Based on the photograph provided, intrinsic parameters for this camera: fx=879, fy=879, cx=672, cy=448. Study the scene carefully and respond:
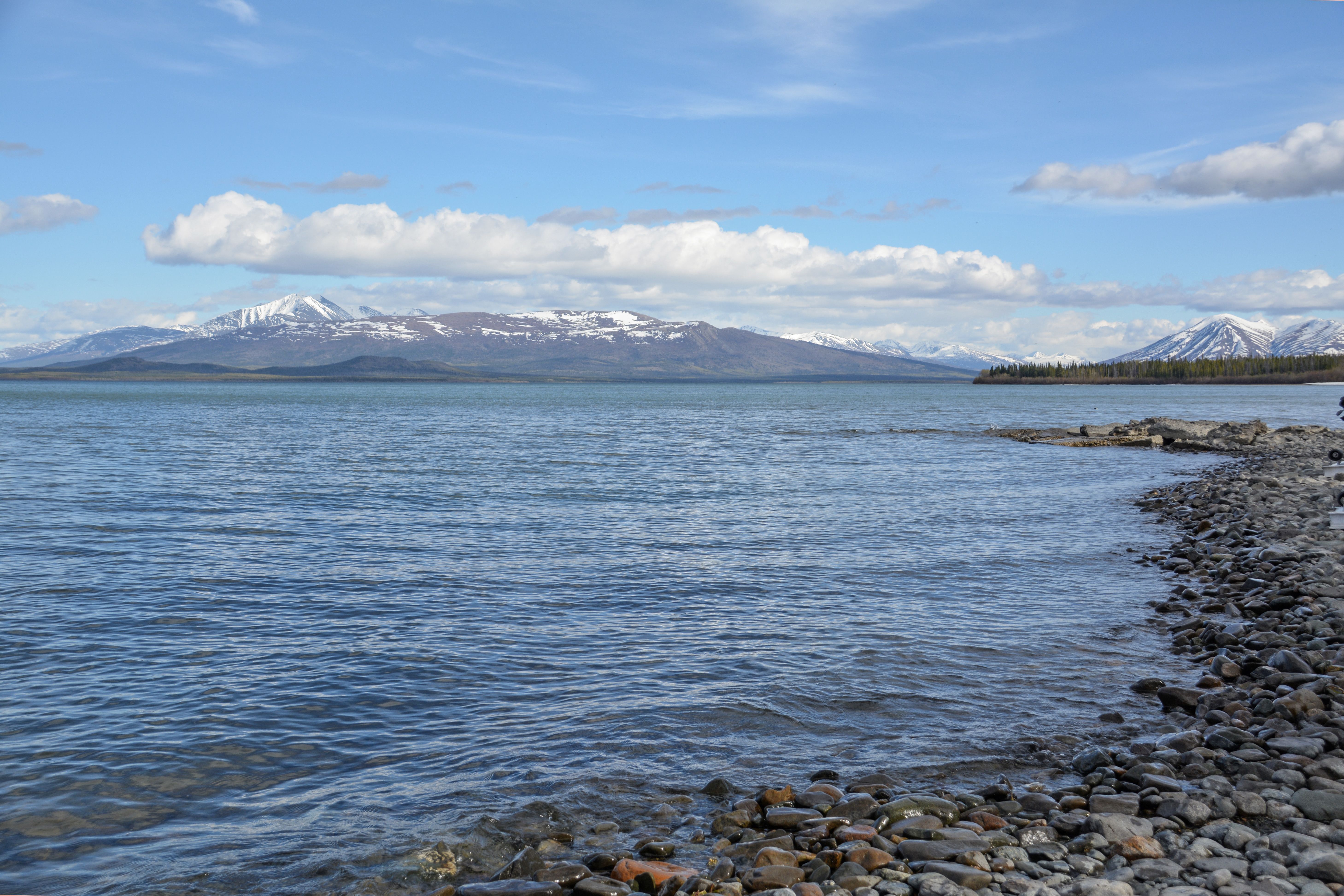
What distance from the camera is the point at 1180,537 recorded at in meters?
23.5

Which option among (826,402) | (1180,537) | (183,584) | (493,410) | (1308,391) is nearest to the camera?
(183,584)

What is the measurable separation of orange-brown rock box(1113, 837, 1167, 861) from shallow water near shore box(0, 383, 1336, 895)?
2471mm

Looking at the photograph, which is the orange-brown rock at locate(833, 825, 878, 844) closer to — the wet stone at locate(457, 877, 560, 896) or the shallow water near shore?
the shallow water near shore

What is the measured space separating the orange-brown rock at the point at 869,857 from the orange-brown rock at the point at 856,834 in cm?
28

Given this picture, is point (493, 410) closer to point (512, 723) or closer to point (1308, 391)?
point (512, 723)

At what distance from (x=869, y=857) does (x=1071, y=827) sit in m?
1.91

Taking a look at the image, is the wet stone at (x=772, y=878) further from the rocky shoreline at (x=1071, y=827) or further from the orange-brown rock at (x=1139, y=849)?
the orange-brown rock at (x=1139, y=849)

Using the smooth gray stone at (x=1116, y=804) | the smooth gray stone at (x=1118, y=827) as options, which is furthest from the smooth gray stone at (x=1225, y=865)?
the smooth gray stone at (x=1116, y=804)

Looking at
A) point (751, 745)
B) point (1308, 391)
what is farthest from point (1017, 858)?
point (1308, 391)

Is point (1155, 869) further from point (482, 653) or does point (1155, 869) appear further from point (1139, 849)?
point (482, 653)

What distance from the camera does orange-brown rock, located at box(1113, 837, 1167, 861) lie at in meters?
7.00

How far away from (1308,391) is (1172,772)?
218 metres

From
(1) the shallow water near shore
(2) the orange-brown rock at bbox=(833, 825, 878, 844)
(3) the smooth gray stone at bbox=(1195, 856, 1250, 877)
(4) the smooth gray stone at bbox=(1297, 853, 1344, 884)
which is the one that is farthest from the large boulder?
(1) the shallow water near shore

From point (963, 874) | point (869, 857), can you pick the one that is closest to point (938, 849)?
point (963, 874)
